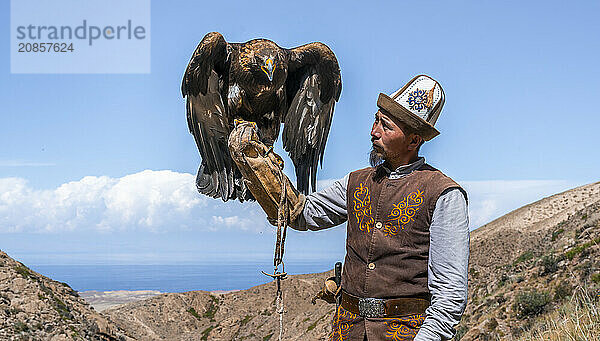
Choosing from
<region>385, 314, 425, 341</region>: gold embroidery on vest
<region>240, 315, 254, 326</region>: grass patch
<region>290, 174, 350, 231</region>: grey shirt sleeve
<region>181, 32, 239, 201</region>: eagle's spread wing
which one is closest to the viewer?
<region>385, 314, 425, 341</region>: gold embroidery on vest

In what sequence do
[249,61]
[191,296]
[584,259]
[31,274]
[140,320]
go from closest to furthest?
[249,61] < [584,259] < [31,274] < [140,320] < [191,296]

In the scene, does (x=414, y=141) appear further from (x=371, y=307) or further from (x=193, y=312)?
(x=193, y=312)

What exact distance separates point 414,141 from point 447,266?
562mm

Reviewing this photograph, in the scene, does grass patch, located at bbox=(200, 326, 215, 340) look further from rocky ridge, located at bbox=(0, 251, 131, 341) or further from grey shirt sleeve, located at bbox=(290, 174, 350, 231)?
grey shirt sleeve, located at bbox=(290, 174, 350, 231)

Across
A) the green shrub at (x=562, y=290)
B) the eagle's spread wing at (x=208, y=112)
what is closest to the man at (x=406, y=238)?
the eagle's spread wing at (x=208, y=112)

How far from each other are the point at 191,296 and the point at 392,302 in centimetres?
3424

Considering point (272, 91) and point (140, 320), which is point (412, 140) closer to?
point (272, 91)

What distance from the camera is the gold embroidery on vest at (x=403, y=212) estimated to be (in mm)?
2404

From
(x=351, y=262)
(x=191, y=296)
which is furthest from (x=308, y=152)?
(x=191, y=296)

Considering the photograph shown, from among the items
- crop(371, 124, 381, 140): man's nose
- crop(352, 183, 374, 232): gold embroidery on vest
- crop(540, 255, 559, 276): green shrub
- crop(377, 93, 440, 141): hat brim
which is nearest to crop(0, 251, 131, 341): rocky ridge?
crop(540, 255, 559, 276): green shrub

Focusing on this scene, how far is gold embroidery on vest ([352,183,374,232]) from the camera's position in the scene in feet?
8.21

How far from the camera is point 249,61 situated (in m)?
3.74

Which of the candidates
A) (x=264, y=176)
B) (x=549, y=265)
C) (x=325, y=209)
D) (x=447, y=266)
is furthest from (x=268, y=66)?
(x=549, y=265)

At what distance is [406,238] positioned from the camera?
94.8 inches
